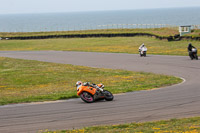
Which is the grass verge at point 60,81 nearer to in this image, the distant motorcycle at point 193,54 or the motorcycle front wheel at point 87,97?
the motorcycle front wheel at point 87,97

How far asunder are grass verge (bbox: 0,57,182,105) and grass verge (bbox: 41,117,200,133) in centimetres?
680

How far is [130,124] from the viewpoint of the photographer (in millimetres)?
11844

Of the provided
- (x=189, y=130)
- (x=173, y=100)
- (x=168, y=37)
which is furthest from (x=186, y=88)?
(x=168, y=37)

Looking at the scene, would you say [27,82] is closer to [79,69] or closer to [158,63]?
[79,69]

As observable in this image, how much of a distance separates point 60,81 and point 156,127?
15757 mm

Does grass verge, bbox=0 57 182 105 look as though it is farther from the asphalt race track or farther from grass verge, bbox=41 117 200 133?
grass verge, bbox=41 117 200 133

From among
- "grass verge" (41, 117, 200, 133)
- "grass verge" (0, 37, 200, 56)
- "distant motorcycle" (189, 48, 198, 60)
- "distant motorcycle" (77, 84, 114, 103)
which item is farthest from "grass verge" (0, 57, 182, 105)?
"grass verge" (0, 37, 200, 56)

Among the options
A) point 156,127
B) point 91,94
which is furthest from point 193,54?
point 156,127

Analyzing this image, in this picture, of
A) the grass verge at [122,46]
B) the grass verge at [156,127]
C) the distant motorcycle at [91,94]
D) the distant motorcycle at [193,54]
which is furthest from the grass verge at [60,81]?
the grass verge at [122,46]

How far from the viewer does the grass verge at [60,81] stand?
19.5 m

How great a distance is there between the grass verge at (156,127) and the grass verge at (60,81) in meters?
6.80

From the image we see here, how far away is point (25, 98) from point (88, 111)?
185 inches

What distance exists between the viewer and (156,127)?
440 inches

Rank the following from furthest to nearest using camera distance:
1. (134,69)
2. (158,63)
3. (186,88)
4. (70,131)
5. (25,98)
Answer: (158,63)
(134,69)
(186,88)
(25,98)
(70,131)
